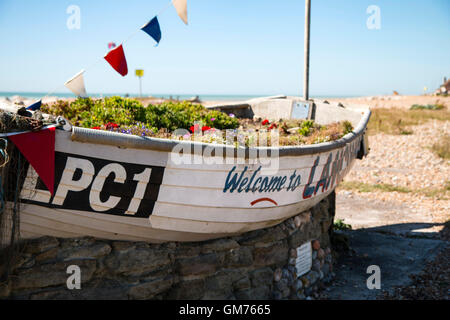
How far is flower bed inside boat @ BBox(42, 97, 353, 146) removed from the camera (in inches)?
169

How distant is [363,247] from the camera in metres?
7.16

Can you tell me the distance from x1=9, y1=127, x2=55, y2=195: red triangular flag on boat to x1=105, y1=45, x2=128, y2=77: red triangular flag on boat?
1.54 meters

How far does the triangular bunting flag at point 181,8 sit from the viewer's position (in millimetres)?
4707

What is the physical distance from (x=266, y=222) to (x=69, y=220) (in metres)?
2.12

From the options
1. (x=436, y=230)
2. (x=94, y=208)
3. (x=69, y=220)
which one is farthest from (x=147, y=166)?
(x=436, y=230)

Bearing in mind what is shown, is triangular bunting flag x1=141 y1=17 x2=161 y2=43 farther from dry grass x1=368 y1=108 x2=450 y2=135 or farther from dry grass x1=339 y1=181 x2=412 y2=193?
dry grass x1=368 y1=108 x2=450 y2=135

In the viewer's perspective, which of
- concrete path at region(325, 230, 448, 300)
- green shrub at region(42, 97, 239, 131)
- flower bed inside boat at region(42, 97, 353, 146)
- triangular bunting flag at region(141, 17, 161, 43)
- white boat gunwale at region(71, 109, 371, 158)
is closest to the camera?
white boat gunwale at region(71, 109, 371, 158)

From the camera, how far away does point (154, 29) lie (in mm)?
4723

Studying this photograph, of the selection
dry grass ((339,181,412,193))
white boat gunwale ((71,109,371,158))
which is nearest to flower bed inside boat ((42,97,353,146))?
white boat gunwale ((71,109,371,158))

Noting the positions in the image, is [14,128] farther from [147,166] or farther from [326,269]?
[326,269]

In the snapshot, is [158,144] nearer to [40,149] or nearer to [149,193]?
[149,193]

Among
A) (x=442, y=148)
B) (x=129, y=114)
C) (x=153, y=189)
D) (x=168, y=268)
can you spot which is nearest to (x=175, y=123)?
(x=129, y=114)

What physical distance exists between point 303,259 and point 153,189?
2.59 meters

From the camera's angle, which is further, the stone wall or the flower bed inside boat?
the flower bed inside boat
